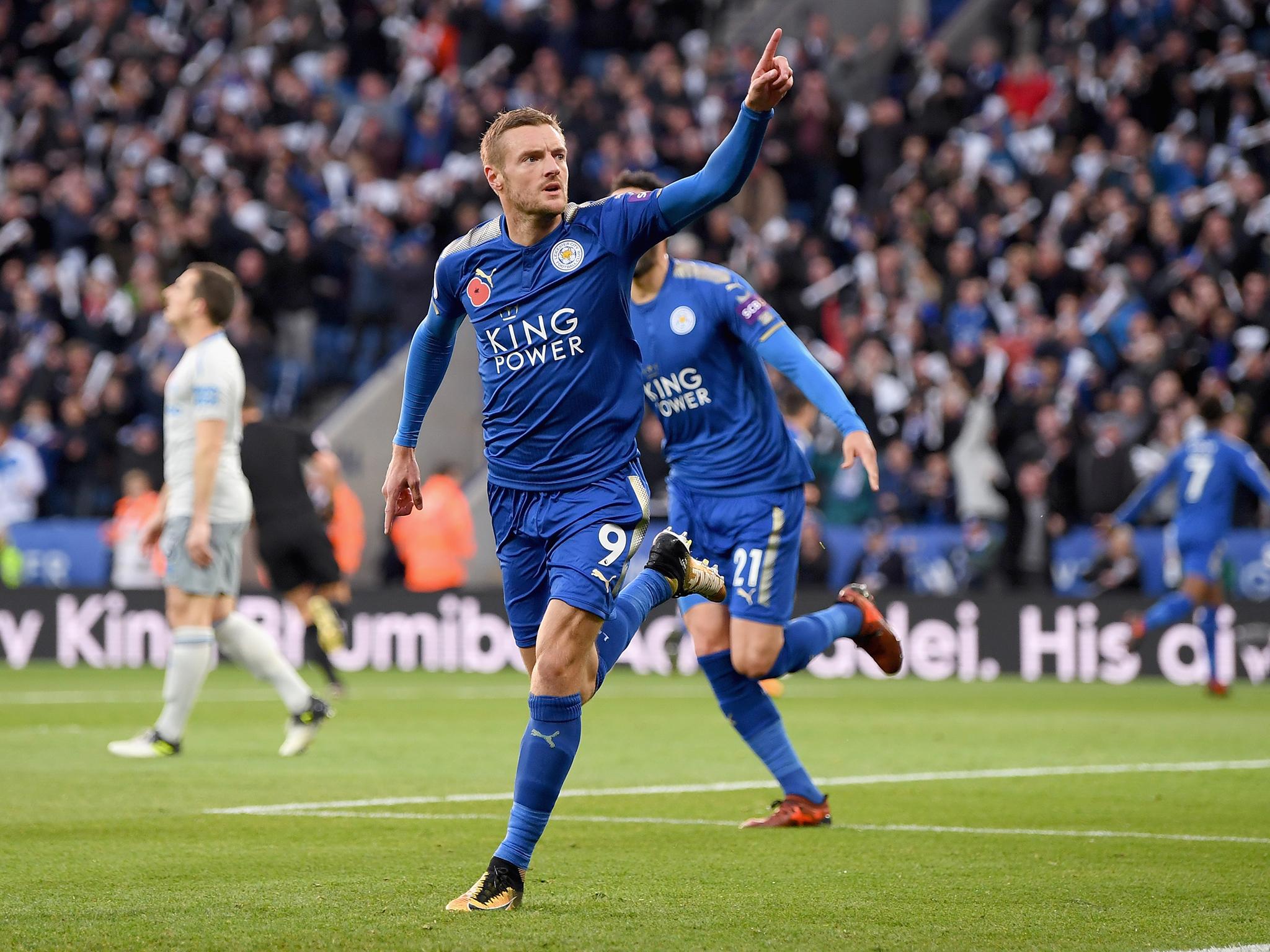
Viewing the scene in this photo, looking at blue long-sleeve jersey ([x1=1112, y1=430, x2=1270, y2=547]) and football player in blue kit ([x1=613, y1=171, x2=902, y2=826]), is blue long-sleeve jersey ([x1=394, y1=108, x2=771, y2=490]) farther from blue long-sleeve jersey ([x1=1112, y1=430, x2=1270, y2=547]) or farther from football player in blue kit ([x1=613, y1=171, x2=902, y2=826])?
blue long-sleeve jersey ([x1=1112, y1=430, x2=1270, y2=547])

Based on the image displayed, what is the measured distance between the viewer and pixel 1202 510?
15.5 metres

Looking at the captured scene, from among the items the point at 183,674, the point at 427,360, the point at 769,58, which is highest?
the point at 769,58

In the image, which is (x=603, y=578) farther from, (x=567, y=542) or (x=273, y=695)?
(x=273, y=695)

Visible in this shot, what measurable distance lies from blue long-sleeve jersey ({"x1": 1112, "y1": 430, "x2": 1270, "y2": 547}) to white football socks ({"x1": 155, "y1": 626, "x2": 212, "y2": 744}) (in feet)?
27.9

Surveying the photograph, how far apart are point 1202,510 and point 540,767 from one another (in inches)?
439

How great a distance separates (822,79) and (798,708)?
442 inches

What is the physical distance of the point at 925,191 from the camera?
2103 cm

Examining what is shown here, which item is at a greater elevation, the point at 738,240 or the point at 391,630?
the point at 738,240

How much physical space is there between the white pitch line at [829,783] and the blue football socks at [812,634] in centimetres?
107

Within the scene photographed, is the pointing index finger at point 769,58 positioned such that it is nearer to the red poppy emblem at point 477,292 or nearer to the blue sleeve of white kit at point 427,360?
the red poppy emblem at point 477,292

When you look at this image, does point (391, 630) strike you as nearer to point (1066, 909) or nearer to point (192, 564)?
point (192, 564)

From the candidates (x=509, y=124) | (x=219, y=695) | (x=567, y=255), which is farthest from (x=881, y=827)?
(x=219, y=695)

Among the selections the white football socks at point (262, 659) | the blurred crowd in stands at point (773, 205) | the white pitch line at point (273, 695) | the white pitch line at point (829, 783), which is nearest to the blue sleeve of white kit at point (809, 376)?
the white pitch line at point (829, 783)

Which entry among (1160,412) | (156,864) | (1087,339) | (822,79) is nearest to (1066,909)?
(156,864)
